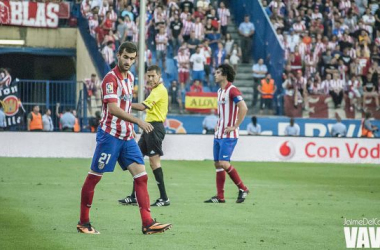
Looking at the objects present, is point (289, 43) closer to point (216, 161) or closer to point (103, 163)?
point (216, 161)

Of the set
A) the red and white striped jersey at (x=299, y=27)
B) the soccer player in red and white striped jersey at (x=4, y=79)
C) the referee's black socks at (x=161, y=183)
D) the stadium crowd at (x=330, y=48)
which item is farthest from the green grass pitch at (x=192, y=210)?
the red and white striped jersey at (x=299, y=27)

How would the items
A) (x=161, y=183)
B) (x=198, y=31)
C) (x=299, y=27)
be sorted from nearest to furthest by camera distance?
(x=161, y=183), (x=198, y=31), (x=299, y=27)

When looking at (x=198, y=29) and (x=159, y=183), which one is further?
(x=198, y=29)

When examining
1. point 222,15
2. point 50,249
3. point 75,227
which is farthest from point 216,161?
point 222,15

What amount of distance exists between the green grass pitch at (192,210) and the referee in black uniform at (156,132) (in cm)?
40

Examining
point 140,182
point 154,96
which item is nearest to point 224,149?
point 154,96

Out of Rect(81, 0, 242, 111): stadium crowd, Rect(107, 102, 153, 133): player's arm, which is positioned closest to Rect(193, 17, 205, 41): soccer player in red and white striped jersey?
Rect(81, 0, 242, 111): stadium crowd

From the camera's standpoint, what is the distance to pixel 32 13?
102ft

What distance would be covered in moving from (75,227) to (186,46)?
21.8m

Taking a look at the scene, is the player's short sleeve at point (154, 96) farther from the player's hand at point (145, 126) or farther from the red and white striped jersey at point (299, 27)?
the red and white striped jersey at point (299, 27)

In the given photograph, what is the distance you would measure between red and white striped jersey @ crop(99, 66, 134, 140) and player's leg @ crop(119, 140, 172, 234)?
0.54 feet

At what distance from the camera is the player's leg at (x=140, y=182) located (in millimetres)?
10055

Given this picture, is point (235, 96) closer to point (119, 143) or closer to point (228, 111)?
point (228, 111)

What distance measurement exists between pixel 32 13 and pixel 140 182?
2206cm
